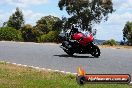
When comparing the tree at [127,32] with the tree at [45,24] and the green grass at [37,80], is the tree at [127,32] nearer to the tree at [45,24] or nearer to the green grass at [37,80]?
the tree at [45,24]

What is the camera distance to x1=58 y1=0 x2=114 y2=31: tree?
55.1 metres

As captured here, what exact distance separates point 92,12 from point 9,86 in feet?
151

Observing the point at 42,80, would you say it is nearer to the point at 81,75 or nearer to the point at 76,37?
the point at 81,75

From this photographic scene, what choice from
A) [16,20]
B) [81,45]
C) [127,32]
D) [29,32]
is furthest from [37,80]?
[16,20]

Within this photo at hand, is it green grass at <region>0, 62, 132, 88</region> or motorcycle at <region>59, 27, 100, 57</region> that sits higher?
motorcycle at <region>59, 27, 100, 57</region>

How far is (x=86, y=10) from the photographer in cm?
5562

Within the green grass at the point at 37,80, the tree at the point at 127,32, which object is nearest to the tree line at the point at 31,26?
the tree at the point at 127,32

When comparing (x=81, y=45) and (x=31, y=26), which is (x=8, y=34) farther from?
(x=81, y=45)

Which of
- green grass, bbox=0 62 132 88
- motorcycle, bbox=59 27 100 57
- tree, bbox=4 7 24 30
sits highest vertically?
tree, bbox=4 7 24 30

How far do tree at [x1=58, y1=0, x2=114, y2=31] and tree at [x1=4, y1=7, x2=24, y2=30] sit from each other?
12.4 metres

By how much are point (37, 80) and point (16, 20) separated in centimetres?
5507

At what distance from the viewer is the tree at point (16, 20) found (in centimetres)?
6600

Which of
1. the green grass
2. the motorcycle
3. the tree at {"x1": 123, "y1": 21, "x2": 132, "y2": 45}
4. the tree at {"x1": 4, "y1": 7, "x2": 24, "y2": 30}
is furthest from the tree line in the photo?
the green grass

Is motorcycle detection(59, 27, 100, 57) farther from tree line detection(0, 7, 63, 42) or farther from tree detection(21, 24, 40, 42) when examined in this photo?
tree detection(21, 24, 40, 42)
